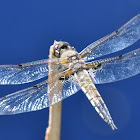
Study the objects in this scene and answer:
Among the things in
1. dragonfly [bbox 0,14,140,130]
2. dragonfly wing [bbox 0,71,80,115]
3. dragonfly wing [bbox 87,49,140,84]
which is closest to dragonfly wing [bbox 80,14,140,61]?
dragonfly [bbox 0,14,140,130]

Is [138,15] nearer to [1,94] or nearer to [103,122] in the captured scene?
[103,122]

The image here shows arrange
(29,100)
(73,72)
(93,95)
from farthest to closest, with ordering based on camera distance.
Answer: (73,72) → (93,95) → (29,100)

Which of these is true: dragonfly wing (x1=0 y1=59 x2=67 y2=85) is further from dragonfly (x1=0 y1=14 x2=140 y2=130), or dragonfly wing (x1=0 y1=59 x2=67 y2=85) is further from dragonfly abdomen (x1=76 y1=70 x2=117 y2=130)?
dragonfly abdomen (x1=76 y1=70 x2=117 y2=130)

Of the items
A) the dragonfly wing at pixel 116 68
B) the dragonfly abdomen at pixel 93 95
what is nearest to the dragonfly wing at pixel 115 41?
the dragonfly wing at pixel 116 68

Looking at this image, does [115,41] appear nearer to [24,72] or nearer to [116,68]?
[116,68]

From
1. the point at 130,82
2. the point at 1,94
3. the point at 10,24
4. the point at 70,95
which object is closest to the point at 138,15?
the point at 130,82

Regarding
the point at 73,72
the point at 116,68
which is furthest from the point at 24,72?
the point at 116,68

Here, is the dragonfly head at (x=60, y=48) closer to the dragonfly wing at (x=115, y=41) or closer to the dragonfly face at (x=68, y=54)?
the dragonfly face at (x=68, y=54)
